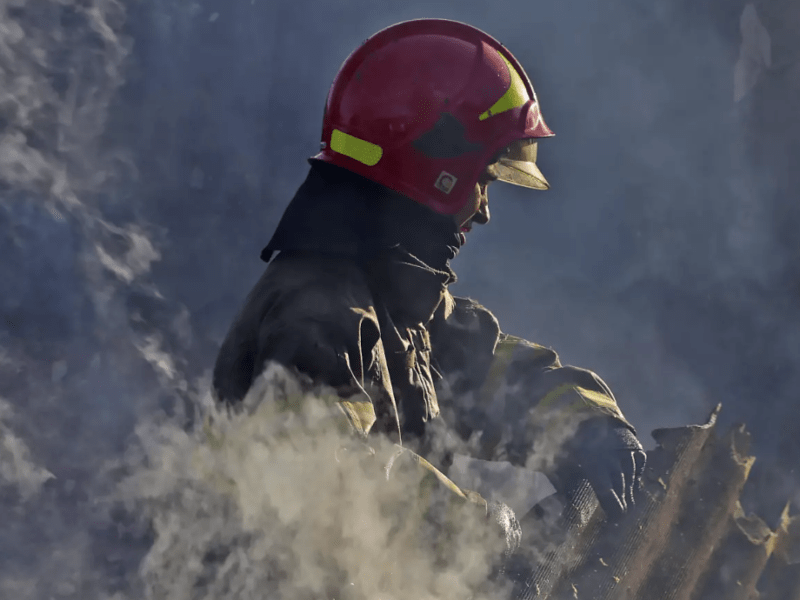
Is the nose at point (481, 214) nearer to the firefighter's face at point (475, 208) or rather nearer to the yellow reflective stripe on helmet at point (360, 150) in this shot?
the firefighter's face at point (475, 208)

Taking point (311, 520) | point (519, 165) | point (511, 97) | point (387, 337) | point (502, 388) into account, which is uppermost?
point (511, 97)

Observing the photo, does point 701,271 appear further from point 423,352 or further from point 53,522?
point 53,522

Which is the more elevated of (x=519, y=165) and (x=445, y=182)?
(x=519, y=165)

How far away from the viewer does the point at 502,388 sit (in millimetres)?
3225

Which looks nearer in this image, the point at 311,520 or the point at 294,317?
the point at 311,520

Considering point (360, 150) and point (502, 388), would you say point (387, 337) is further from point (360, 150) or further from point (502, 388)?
point (502, 388)

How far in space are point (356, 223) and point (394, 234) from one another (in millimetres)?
145

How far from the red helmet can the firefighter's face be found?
9cm

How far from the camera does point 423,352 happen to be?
2869 millimetres

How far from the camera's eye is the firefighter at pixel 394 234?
2.30 metres

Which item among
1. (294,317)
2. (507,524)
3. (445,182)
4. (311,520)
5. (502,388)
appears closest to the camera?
(311,520)

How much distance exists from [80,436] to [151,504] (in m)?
2.20

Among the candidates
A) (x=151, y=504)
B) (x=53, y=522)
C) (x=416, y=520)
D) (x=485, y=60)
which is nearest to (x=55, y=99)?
(x=53, y=522)

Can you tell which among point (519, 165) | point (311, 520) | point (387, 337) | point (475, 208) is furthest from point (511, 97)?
point (311, 520)
